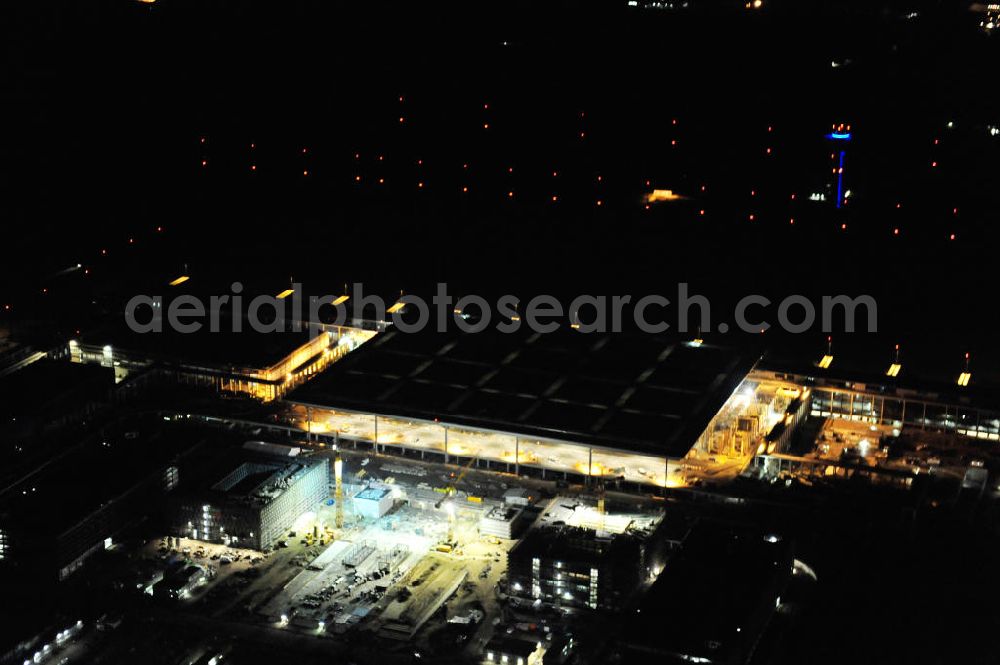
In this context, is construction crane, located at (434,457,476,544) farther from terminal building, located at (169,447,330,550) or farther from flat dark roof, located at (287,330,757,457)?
terminal building, located at (169,447,330,550)

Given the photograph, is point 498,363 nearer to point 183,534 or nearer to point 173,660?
point 183,534

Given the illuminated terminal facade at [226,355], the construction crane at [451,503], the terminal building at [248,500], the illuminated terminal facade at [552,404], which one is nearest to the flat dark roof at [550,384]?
the illuminated terminal facade at [552,404]

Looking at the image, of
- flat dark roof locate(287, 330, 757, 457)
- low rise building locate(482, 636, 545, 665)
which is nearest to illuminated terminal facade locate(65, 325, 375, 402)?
flat dark roof locate(287, 330, 757, 457)

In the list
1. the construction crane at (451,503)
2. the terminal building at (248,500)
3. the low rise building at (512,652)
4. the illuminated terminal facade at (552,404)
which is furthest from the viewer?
the illuminated terminal facade at (552,404)

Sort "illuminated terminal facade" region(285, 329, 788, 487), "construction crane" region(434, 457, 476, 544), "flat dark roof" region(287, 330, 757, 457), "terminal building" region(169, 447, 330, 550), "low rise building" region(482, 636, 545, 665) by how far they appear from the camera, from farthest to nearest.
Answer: "flat dark roof" region(287, 330, 757, 457) → "illuminated terminal facade" region(285, 329, 788, 487) → "construction crane" region(434, 457, 476, 544) → "terminal building" region(169, 447, 330, 550) → "low rise building" region(482, 636, 545, 665)

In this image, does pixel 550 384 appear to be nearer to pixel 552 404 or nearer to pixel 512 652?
pixel 552 404

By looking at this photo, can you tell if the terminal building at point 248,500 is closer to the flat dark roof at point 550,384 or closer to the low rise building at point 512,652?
the flat dark roof at point 550,384
